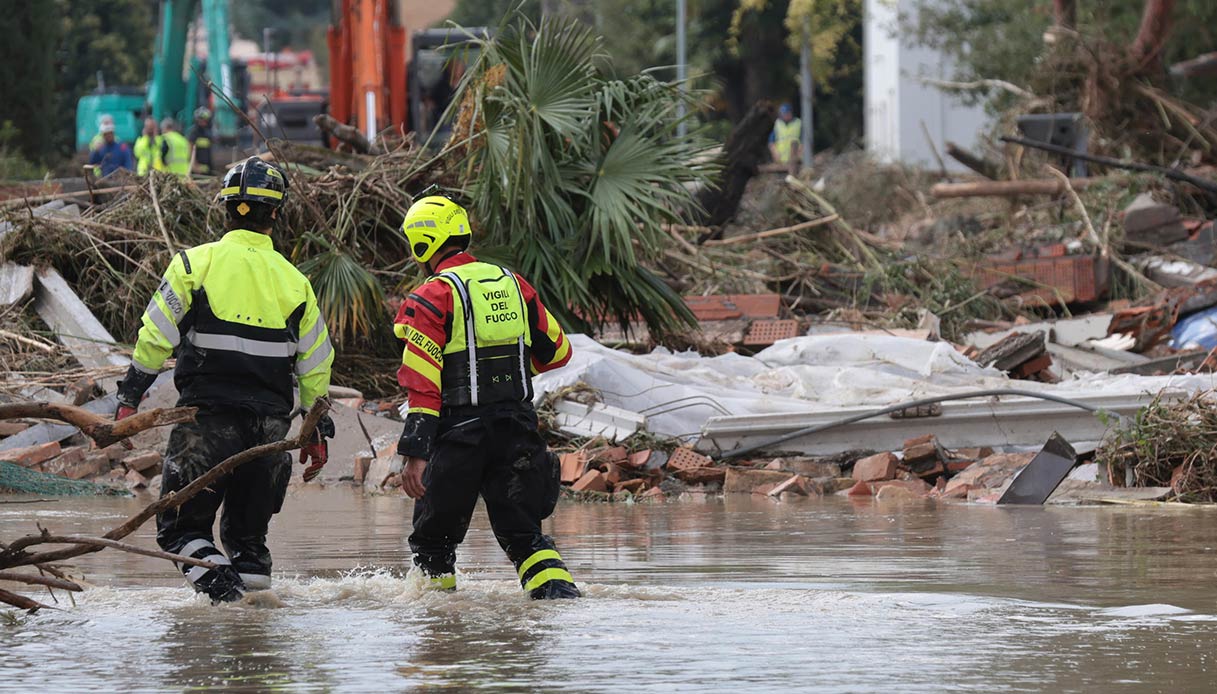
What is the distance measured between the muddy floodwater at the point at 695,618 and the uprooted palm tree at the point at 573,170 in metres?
4.83

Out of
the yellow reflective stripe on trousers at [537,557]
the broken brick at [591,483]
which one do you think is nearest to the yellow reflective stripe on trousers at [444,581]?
the yellow reflective stripe on trousers at [537,557]

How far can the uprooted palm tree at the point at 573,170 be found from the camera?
14.1m

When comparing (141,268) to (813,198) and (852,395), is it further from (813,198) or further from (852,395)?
(813,198)

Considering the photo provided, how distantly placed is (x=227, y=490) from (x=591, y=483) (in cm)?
484

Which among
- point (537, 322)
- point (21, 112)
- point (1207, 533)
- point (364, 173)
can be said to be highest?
point (21, 112)

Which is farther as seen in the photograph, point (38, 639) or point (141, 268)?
point (141, 268)

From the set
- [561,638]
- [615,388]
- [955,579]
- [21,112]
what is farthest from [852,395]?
[21,112]

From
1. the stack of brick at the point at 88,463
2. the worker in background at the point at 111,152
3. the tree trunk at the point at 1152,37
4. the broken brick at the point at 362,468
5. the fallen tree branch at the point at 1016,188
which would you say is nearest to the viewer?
the stack of brick at the point at 88,463

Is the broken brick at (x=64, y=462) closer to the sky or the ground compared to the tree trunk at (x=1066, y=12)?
closer to the ground

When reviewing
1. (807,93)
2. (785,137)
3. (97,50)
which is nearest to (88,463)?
(785,137)

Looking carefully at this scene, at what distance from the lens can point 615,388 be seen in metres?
12.7

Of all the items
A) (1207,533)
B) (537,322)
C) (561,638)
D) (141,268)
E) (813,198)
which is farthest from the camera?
(813,198)

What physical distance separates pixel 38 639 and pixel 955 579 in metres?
3.49

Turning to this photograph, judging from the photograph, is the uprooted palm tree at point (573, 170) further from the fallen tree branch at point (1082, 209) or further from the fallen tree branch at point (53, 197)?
the fallen tree branch at point (1082, 209)
